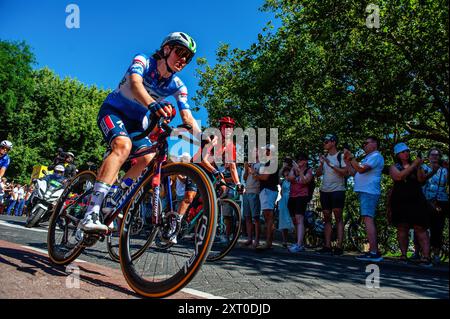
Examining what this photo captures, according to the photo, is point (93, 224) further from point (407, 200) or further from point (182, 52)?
point (407, 200)

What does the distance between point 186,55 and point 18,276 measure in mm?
2370

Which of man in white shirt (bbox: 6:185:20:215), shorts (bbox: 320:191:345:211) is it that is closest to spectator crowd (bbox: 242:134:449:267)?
shorts (bbox: 320:191:345:211)

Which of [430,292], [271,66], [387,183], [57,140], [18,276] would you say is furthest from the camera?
[57,140]

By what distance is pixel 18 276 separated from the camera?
2768mm

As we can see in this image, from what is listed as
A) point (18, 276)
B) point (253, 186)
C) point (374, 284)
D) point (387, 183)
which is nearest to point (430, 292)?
point (374, 284)

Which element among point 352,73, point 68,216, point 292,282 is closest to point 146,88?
point 68,216

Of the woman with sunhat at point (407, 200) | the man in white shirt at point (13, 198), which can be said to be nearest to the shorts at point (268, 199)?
the woman with sunhat at point (407, 200)

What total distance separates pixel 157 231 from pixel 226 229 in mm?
2701

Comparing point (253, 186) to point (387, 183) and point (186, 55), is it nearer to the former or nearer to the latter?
point (186, 55)

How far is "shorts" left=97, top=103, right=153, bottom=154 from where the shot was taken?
10.6 feet

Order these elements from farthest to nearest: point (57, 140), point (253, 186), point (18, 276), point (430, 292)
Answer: point (57, 140) → point (253, 186) → point (430, 292) → point (18, 276)

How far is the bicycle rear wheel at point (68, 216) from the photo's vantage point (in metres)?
3.77

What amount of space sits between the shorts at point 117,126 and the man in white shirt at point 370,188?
4.05m

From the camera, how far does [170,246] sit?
350 cm
